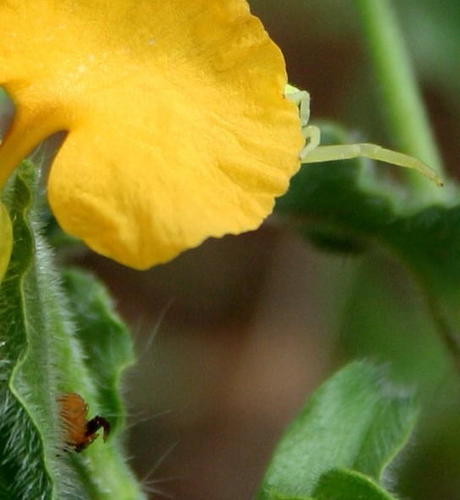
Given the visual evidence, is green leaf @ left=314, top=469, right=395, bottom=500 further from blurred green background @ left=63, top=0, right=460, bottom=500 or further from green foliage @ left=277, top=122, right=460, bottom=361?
blurred green background @ left=63, top=0, right=460, bottom=500

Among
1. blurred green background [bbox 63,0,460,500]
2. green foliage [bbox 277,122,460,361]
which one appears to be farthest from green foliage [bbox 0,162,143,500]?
blurred green background [bbox 63,0,460,500]

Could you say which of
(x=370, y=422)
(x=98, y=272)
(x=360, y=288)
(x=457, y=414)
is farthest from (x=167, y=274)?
(x=370, y=422)

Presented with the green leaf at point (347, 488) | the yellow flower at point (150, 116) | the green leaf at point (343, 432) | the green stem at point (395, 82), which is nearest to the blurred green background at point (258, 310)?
the green stem at point (395, 82)

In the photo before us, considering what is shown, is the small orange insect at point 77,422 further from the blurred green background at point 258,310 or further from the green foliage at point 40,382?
the blurred green background at point 258,310

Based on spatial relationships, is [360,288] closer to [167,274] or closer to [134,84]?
[167,274]

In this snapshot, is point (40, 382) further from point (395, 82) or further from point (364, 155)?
point (395, 82)

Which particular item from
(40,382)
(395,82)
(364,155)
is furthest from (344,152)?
(395,82)
